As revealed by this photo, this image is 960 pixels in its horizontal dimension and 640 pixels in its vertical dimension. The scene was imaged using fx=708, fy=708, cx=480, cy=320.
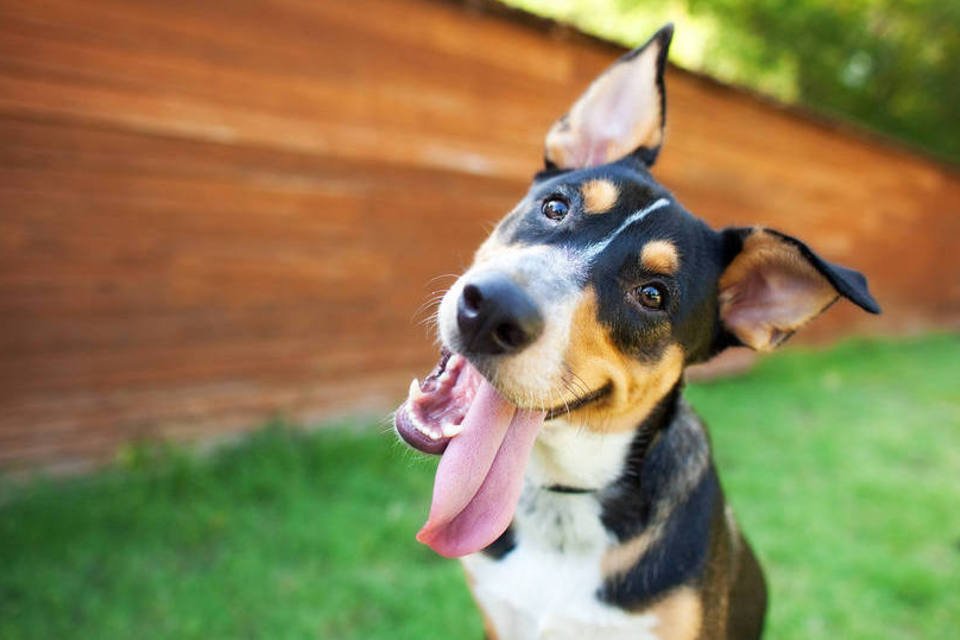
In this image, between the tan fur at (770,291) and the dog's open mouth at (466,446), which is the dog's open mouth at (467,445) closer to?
the dog's open mouth at (466,446)

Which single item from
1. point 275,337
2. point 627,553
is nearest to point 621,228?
point 627,553

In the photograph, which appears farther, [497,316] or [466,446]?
[466,446]

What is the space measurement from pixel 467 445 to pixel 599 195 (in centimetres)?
88

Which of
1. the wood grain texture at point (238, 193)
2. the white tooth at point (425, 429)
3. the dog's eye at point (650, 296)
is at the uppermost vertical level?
the dog's eye at point (650, 296)

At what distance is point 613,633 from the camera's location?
7.45ft

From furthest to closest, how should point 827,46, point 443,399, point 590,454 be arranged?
1. point 827,46
2. point 590,454
3. point 443,399

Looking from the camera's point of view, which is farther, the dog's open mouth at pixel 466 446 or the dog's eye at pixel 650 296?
the dog's eye at pixel 650 296

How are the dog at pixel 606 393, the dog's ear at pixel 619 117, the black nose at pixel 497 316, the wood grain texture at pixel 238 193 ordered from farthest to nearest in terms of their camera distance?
the wood grain texture at pixel 238 193 < the dog's ear at pixel 619 117 < the dog at pixel 606 393 < the black nose at pixel 497 316

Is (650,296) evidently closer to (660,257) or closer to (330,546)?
(660,257)

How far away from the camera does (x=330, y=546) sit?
399 cm

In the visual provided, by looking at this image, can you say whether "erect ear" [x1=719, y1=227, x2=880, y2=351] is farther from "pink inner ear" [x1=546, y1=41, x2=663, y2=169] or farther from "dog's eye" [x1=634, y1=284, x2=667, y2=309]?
"pink inner ear" [x1=546, y1=41, x2=663, y2=169]

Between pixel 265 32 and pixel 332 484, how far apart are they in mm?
2972

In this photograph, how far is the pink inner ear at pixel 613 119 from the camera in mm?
2537

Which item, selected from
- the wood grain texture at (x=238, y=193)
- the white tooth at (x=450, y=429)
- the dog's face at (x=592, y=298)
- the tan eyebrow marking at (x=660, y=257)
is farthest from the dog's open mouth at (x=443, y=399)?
the wood grain texture at (x=238, y=193)
